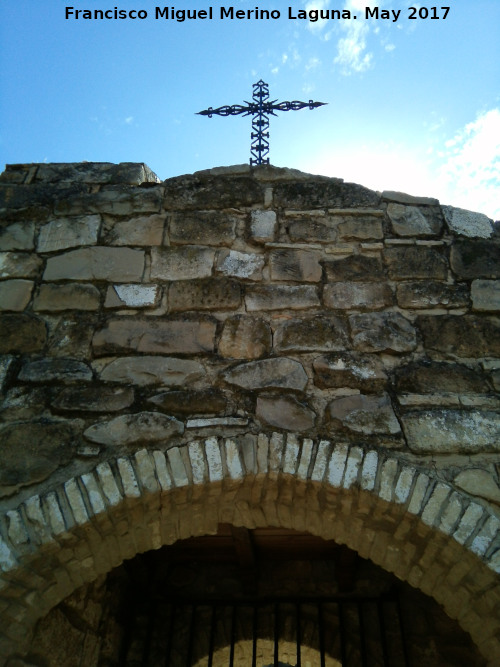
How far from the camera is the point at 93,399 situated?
6.88 ft

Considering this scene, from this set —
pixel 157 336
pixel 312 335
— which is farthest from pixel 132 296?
pixel 312 335

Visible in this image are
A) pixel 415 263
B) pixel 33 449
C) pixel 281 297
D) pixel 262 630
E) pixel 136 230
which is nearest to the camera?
pixel 33 449

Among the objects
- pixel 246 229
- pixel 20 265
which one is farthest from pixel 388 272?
pixel 20 265

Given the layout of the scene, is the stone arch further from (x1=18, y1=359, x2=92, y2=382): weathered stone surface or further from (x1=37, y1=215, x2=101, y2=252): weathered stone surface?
(x1=37, y1=215, x2=101, y2=252): weathered stone surface

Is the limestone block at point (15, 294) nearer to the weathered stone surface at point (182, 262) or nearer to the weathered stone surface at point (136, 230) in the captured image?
the weathered stone surface at point (136, 230)

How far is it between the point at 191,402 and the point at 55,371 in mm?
615

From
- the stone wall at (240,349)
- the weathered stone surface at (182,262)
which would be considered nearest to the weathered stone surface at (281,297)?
the stone wall at (240,349)

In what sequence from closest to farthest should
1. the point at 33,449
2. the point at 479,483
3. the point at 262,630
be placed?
the point at 479,483, the point at 33,449, the point at 262,630

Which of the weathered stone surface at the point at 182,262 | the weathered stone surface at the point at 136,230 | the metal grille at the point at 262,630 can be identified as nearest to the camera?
the weathered stone surface at the point at 182,262

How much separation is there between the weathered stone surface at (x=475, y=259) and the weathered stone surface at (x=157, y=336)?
47.4 inches

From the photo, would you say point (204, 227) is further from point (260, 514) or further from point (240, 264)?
point (260, 514)

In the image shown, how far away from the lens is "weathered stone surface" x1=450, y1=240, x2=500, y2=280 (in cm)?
243

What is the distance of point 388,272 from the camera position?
7.93 feet

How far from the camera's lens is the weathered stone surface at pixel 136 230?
8.32 feet
